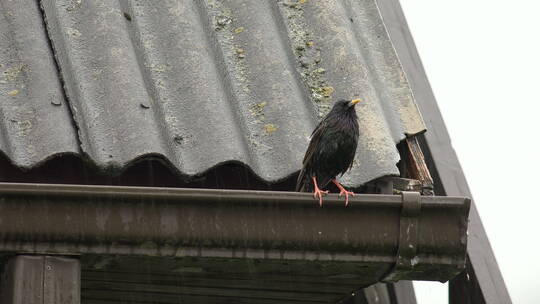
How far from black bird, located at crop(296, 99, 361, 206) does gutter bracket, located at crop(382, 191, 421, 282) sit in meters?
0.71

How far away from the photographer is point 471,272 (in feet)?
14.9

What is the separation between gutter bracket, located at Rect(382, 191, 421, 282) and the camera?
346 centimetres

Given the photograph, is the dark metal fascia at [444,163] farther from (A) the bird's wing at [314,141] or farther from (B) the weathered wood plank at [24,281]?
(B) the weathered wood plank at [24,281]

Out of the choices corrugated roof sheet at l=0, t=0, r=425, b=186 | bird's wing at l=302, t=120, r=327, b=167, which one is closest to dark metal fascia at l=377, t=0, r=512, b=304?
corrugated roof sheet at l=0, t=0, r=425, b=186

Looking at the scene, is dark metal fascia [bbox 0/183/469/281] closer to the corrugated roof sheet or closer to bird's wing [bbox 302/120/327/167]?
the corrugated roof sheet

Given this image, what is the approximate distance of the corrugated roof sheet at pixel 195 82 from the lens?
3.88 m

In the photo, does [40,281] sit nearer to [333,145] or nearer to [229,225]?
[229,225]

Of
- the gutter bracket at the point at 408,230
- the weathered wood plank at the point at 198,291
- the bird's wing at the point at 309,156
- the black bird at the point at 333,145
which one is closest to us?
the gutter bracket at the point at 408,230

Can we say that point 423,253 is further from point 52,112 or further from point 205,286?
point 52,112

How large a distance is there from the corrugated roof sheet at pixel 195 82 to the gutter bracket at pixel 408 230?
536 millimetres

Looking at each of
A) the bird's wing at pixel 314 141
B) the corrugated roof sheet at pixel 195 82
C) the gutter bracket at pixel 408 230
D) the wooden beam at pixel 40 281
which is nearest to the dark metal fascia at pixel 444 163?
the corrugated roof sheet at pixel 195 82

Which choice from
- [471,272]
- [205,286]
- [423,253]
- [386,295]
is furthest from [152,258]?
[386,295]

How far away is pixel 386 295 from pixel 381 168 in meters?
1.31

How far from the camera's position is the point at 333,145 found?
4.48 meters
